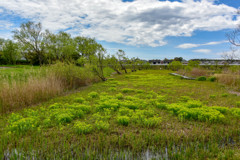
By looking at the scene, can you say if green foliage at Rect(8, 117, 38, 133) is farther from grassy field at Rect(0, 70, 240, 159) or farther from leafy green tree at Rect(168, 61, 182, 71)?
leafy green tree at Rect(168, 61, 182, 71)

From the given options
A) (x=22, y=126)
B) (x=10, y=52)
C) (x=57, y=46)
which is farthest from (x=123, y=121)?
(x=10, y=52)

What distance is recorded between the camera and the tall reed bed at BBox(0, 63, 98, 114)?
6.87 metres

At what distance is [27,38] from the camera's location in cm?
3609

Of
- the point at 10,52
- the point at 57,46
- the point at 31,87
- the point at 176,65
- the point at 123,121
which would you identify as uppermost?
the point at 57,46

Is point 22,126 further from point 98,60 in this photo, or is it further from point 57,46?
point 57,46

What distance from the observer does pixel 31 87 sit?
7770mm

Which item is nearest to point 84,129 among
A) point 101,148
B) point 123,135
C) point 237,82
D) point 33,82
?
point 101,148

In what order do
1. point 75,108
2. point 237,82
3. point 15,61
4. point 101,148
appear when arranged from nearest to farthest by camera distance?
point 101,148 → point 75,108 → point 237,82 → point 15,61

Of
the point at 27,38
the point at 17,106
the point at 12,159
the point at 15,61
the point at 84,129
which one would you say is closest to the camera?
the point at 12,159

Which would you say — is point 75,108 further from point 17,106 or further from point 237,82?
point 237,82

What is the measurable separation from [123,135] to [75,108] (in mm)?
3172

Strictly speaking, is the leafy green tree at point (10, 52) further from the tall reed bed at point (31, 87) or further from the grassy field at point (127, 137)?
the grassy field at point (127, 137)

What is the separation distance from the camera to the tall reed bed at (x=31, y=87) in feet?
22.5

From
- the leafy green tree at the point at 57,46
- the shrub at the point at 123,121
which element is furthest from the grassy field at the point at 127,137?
the leafy green tree at the point at 57,46
